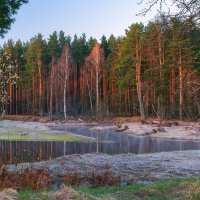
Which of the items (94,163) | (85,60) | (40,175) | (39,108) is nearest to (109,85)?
(85,60)

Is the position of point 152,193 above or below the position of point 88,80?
below

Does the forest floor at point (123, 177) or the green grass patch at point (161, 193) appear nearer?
the green grass patch at point (161, 193)

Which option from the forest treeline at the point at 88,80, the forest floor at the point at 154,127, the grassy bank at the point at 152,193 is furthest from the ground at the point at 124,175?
the forest treeline at the point at 88,80

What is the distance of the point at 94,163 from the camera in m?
18.8

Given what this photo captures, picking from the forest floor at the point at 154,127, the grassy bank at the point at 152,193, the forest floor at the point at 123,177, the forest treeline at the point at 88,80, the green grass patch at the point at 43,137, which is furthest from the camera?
the forest treeline at the point at 88,80

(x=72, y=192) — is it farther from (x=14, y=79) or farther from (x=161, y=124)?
(x=161, y=124)

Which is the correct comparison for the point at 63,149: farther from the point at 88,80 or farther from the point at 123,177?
the point at 88,80

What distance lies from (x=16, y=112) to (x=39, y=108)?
190 inches

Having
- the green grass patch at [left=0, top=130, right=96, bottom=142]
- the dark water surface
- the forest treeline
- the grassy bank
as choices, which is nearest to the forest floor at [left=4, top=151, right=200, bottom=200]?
the grassy bank

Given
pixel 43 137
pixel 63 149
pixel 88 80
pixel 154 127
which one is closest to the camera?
pixel 63 149

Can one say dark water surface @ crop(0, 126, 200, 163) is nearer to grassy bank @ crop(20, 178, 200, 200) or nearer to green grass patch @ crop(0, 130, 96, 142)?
green grass patch @ crop(0, 130, 96, 142)

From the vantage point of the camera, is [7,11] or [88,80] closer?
[7,11]

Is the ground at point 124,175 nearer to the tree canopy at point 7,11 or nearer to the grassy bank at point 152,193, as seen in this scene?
the grassy bank at point 152,193

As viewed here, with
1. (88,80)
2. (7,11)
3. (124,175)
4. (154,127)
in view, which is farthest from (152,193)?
(88,80)
